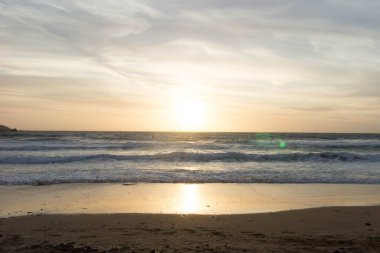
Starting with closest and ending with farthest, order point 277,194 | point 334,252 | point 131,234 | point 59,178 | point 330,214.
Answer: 1. point 334,252
2. point 131,234
3. point 330,214
4. point 277,194
5. point 59,178

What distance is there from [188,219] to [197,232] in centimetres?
109

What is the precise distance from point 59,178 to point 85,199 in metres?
4.90

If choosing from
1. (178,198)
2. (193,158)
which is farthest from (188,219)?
(193,158)

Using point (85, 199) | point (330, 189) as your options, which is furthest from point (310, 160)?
point (85, 199)

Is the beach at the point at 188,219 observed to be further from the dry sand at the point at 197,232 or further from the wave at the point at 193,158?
the wave at the point at 193,158

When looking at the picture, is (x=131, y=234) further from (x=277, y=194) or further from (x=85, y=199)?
(x=277, y=194)

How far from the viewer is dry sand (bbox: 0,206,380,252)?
20.2 feet

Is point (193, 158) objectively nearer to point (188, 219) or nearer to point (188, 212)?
point (188, 212)

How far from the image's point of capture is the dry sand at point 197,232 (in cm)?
615

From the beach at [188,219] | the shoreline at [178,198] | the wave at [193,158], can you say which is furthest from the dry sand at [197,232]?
the wave at [193,158]

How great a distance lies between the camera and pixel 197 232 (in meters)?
7.14

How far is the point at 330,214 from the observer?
890cm

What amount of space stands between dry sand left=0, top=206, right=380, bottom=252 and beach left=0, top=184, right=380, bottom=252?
1 cm

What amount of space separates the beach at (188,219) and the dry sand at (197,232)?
15 mm
